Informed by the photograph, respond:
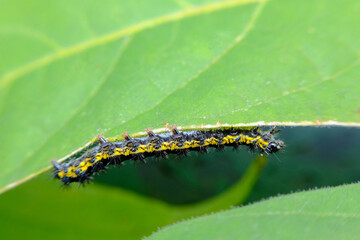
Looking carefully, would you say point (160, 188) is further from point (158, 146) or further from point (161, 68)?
point (161, 68)

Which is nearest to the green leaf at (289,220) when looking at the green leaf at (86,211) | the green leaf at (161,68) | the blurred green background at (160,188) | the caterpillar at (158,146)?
the green leaf at (161,68)

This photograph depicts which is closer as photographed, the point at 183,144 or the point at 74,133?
the point at 74,133

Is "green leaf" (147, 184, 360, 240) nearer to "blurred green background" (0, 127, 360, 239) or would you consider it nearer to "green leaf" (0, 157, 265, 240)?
"green leaf" (0, 157, 265, 240)

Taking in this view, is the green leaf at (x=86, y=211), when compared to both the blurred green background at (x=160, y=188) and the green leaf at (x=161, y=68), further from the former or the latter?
the green leaf at (x=161, y=68)

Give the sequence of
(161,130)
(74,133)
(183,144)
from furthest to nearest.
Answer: (183,144)
(74,133)
(161,130)

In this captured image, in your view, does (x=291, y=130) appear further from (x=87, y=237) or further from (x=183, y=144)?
(x=87, y=237)

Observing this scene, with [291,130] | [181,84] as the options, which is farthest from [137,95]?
[291,130]

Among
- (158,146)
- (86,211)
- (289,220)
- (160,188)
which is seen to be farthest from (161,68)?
(160,188)
